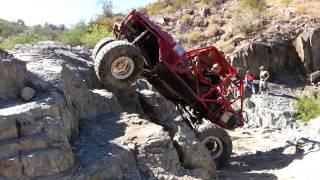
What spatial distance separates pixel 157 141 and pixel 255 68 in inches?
731

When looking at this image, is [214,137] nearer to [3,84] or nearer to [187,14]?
[3,84]

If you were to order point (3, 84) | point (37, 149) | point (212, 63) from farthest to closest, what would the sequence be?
point (212, 63) < point (3, 84) < point (37, 149)

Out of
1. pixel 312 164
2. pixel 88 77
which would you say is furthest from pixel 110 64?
pixel 312 164

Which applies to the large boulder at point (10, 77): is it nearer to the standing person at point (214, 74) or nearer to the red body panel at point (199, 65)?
the red body panel at point (199, 65)

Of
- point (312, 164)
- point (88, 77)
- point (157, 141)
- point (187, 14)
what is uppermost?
point (187, 14)

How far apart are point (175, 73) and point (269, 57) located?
17.2 meters

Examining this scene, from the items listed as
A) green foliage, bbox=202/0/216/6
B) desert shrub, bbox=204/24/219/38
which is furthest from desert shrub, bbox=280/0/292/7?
desert shrub, bbox=204/24/219/38

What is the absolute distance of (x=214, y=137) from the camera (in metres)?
11.7

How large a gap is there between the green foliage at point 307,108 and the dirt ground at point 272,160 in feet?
11.5

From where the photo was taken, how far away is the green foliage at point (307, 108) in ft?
61.9

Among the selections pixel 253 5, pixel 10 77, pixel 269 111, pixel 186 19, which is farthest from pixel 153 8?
pixel 10 77

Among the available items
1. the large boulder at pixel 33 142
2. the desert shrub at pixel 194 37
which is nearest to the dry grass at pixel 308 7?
the desert shrub at pixel 194 37

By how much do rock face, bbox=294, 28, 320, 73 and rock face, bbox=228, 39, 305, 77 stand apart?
1.10 ft

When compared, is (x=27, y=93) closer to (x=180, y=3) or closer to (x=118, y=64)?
(x=118, y=64)
